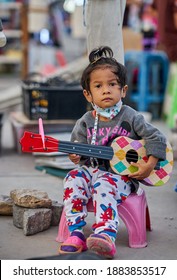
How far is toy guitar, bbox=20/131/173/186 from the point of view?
3.56 meters

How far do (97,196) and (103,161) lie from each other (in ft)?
0.90

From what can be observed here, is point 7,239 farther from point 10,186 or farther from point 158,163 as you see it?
point 10,186

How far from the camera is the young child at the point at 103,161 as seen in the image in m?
3.49

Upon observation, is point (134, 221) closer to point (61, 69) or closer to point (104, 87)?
point (104, 87)

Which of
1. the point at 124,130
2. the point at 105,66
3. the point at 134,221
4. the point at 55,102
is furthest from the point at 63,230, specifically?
the point at 55,102

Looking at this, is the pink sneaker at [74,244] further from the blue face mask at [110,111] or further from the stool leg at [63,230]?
the blue face mask at [110,111]

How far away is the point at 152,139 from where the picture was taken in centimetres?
360

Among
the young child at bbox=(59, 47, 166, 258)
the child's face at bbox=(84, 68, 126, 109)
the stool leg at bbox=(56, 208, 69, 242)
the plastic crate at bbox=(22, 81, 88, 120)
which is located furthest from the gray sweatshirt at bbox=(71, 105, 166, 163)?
the plastic crate at bbox=(22, 81, 88, 120)

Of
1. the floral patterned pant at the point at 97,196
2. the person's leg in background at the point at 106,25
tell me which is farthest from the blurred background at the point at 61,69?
the floral patterned pant at the point at 97,196

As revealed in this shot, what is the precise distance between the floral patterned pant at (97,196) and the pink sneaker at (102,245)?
53 mm

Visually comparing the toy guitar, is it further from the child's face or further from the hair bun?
the hair bun
